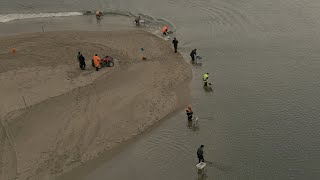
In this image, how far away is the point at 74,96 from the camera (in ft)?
94.9

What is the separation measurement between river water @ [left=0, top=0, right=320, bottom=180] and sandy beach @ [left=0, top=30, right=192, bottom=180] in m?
1.45

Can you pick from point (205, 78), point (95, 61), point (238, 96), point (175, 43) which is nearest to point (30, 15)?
point (95, 61)

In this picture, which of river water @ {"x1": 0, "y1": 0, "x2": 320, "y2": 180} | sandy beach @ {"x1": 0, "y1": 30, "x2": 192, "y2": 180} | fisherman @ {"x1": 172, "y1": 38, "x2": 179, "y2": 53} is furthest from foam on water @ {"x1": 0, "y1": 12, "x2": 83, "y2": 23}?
fisherman @ {"x1": 172, "y1": 38, "x2": 179, "y2": 53}

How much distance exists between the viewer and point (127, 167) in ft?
77.9

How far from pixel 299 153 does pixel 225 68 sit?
11819 millimetres

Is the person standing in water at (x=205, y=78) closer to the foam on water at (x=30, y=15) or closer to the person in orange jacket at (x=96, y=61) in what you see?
the person in orange jacket at (x=96, y=61)

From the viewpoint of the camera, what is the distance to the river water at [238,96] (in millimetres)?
23906

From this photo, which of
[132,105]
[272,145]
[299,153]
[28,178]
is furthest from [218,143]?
[28,178]

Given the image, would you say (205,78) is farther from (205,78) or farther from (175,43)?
(175,43)

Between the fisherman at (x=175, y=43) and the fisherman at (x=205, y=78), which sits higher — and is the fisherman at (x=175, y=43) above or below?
above

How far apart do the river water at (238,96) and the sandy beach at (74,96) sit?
1.45 meters

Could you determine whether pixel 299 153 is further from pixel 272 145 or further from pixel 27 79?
pixel 27 79

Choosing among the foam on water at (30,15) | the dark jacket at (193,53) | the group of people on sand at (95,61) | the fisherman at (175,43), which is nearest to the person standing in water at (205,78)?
the dark jacket at (193,53)

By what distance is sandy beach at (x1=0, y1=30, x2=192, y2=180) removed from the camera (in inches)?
945
